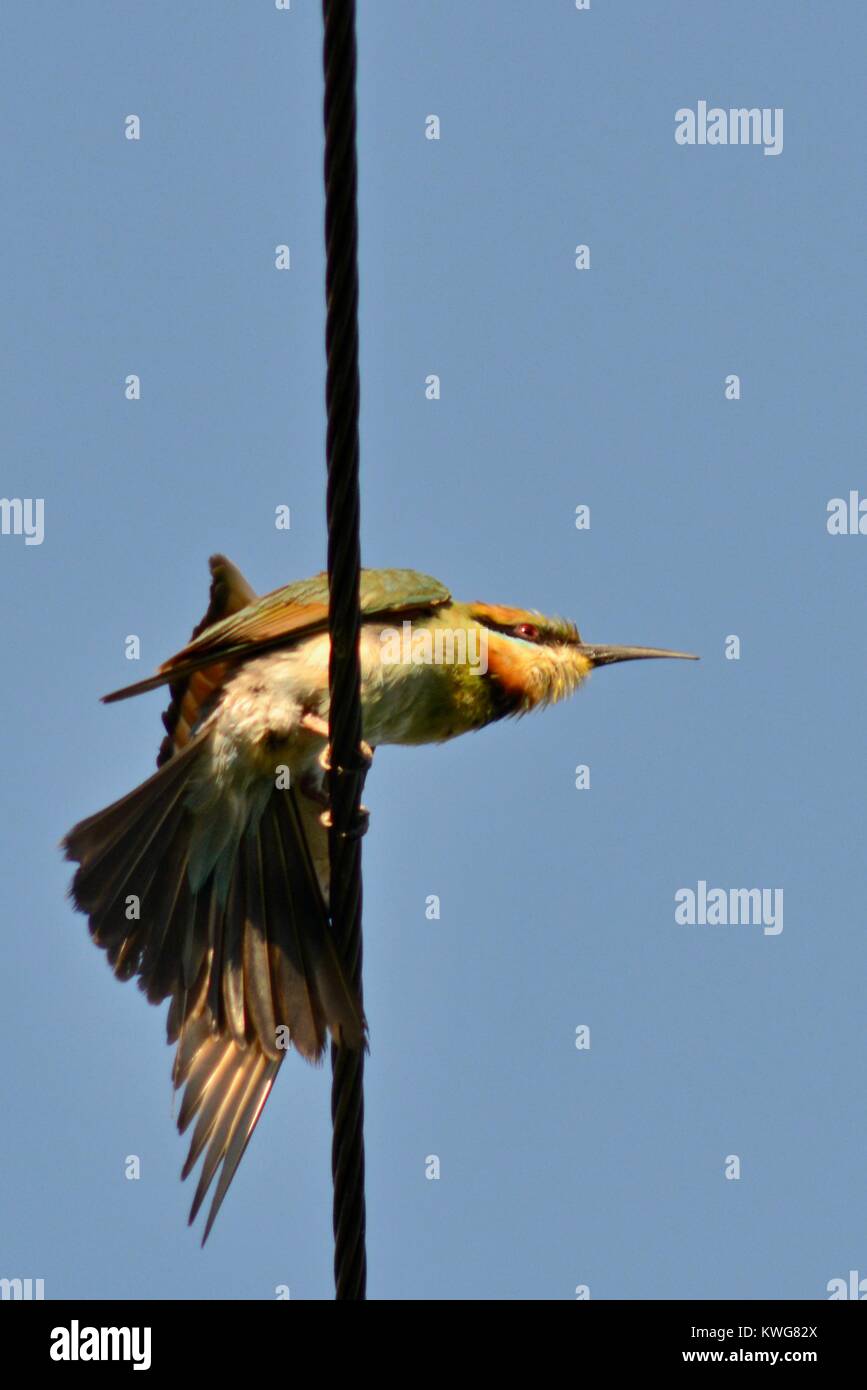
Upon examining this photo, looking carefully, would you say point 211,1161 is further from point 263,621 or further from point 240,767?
point 263,621

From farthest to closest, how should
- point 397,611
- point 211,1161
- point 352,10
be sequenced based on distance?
point 397,611
point 211,1161
point 352,10

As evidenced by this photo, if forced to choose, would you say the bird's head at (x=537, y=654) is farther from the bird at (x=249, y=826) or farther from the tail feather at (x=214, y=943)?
the tail feather at (x=214, y=943)

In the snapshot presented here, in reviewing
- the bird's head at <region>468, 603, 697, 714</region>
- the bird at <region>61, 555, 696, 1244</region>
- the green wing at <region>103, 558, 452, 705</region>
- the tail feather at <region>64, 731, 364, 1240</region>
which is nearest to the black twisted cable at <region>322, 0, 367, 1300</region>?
the bird at <region>61, 555, 696, 1244</region>

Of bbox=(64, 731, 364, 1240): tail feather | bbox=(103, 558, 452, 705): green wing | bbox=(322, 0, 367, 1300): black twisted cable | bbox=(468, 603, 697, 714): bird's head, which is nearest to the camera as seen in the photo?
bbox=(322, 0, 367, 1300): black twisted cable

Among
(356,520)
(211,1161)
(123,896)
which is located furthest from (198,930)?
(356,520)

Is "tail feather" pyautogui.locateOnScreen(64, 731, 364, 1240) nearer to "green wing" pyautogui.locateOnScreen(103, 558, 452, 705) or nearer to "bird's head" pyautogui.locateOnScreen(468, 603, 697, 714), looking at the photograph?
"green wing" pyautogui.locateOnScreen(103, 558, 452, 705)
